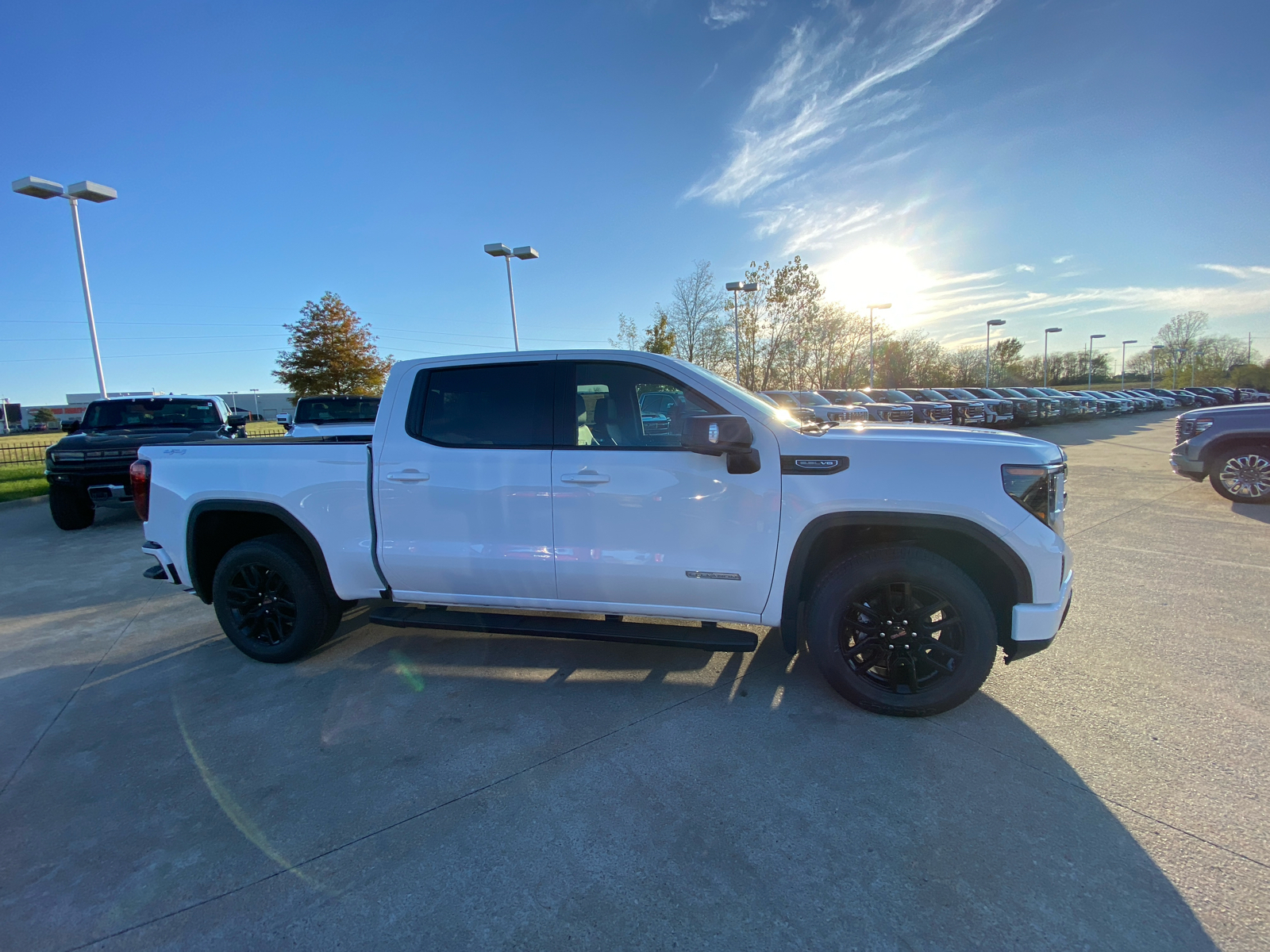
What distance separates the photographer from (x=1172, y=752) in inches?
105

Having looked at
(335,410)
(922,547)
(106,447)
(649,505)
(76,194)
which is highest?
(76,194)

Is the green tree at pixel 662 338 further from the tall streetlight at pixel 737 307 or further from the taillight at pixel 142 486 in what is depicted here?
the taillight at pixel 142 486

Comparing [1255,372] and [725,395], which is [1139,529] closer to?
[725,395]

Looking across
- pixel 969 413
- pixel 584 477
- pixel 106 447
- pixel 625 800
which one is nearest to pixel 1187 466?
pixel 584 477

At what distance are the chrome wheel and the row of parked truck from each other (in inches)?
183

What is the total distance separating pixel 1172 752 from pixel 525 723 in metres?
3.02

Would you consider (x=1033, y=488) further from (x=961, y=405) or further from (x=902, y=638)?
(x=961, y=405)

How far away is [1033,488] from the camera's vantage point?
2773 mm

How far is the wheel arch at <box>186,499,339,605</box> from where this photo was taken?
12.0 ft

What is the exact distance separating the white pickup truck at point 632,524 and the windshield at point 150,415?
22.5 ft

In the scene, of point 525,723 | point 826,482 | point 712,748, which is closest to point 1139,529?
point 826,482

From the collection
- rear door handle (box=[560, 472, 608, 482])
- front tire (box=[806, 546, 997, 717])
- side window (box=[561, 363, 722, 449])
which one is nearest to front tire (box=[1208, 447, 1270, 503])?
front tire (box=[806, 546, 997, 717])

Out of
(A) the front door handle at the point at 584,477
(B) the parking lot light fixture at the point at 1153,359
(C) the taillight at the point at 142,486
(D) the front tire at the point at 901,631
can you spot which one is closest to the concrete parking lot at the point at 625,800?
(D) the front tire at the point at 901,631

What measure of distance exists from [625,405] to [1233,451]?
9.25 metres
